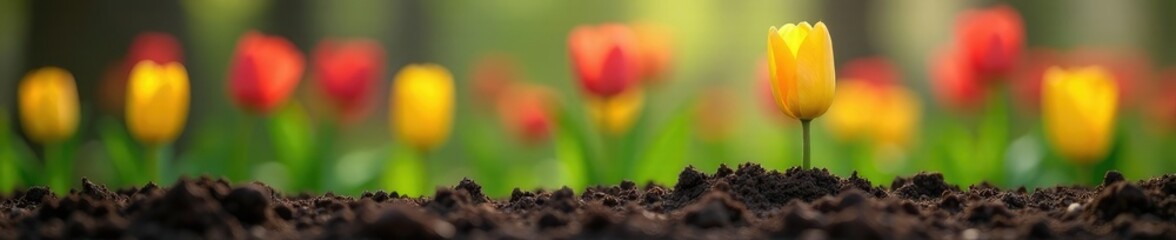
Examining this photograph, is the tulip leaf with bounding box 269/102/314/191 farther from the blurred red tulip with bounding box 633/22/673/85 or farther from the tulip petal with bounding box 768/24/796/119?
the tulip petal with bounding box 768/24/796/119

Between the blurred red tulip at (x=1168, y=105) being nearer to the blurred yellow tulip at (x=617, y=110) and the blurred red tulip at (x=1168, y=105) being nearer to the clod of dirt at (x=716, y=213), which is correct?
the blurred yellow tulip at (x=617, y=110)

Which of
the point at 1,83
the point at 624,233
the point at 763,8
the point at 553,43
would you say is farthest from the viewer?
the point at 553,43

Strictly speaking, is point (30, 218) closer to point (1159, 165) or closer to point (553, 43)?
point (1159, 165)

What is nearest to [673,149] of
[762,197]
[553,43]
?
[762,197]

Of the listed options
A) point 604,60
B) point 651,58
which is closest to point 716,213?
point 604,60

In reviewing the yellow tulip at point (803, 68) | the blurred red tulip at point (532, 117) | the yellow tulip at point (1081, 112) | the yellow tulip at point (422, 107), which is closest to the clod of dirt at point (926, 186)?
the yellow tulip at point (803, 68)

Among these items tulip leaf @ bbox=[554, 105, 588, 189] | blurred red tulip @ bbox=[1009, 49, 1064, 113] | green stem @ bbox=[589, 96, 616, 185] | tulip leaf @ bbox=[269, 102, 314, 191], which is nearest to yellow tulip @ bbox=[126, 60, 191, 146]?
tulip leaf @ bbox=[269, 102, 314, 191]
